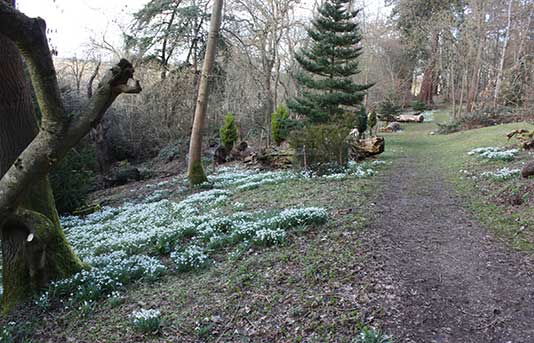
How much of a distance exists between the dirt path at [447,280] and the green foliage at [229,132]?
472 inches

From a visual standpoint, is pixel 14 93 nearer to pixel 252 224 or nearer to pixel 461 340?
pixel 252 224

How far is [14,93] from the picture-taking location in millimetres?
4949

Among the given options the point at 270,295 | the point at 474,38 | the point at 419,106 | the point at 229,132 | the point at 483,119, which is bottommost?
the point at 270,295

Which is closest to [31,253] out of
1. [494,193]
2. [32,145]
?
[32,145]

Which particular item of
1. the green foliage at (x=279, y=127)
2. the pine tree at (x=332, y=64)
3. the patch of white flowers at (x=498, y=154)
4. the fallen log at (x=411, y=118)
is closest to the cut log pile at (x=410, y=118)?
the fallen log at (x=411, y=118)

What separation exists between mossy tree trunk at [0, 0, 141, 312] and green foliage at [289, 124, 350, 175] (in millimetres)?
7036

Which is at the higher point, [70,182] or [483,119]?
[483,119]

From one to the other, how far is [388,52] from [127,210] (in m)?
32.4

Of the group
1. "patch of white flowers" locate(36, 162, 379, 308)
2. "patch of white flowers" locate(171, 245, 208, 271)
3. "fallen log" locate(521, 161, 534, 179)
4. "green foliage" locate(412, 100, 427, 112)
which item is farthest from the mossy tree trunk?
"green foliage" locate(412, 100, 427, 112)

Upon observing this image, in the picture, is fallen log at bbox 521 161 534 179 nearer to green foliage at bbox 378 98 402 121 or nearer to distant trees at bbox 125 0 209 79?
distant trees at bbox 125 0 209 79

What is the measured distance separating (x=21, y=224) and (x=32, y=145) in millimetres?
1443

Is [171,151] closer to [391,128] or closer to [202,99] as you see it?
[202,99]

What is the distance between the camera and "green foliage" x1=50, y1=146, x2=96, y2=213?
1105 centimetres

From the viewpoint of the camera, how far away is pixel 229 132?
1767cm
